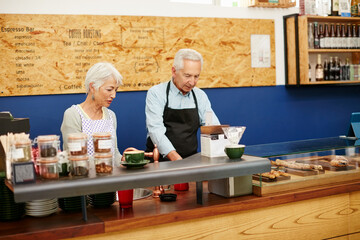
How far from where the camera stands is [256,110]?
524 cm

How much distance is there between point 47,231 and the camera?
1899mm

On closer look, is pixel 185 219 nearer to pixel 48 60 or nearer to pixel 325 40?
pixel 48 60

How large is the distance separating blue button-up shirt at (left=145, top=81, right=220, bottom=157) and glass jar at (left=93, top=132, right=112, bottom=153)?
1077mm

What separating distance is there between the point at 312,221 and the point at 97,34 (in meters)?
2.82

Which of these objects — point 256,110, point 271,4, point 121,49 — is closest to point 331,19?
point 271,4

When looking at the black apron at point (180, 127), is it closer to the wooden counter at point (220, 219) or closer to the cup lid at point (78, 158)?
the wooden counter at point (220, 219)

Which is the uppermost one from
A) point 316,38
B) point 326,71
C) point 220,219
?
point 316,38

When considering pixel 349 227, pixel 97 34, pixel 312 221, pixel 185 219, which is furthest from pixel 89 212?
pixel 97 34

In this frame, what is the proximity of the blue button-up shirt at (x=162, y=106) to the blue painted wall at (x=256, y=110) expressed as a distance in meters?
1.04

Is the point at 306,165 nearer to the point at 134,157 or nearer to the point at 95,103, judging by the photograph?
the point at 134,157

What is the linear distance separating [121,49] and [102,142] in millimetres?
2517

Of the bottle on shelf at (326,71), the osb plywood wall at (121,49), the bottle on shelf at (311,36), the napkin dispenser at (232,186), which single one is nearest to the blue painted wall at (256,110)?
the osb plywood wall at (121,49)

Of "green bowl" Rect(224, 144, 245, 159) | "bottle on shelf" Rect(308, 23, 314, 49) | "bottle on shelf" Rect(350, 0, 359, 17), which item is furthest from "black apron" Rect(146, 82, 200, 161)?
"bottle on shelf" Rect(350, 0, 359, 17)

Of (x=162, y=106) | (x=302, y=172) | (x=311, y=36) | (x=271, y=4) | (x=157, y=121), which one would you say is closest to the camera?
(x=302, y=172)
